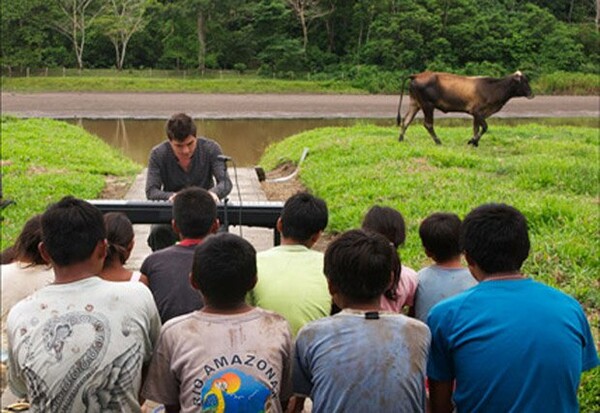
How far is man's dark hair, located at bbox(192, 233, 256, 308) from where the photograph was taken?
9.59ft

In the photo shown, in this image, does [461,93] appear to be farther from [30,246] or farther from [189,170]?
[30,246]

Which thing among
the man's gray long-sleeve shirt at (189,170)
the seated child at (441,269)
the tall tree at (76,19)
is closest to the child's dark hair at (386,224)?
the seated child at (441,269)

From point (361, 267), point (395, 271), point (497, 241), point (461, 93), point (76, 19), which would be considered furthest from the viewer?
point (76, 19)

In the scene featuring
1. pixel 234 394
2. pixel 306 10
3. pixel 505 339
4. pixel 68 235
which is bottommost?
pixel 234 394

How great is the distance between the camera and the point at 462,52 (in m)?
45.6

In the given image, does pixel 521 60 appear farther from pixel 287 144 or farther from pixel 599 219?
pixel 599 219

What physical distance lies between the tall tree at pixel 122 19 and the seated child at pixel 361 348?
141 ft

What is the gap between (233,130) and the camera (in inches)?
1014

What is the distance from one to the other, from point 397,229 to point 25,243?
1.88 metres

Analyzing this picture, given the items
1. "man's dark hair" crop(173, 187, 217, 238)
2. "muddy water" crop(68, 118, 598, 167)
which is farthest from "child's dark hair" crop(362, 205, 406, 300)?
"muddy water" crop(68, 118, 598, 167)

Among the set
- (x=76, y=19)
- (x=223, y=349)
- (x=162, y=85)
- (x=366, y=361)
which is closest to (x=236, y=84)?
(x=162, y=85)

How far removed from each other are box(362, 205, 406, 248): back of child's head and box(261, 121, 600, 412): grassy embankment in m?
1.52

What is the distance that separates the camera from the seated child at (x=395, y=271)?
12.0 ft

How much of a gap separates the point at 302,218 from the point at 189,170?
7.66 feet
